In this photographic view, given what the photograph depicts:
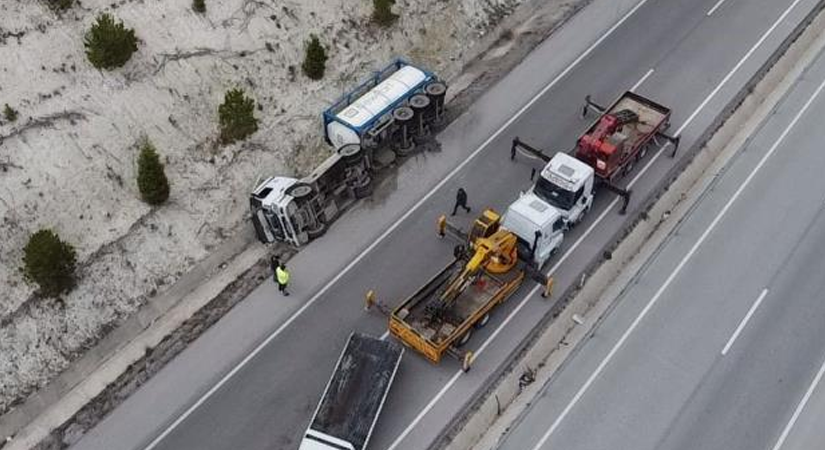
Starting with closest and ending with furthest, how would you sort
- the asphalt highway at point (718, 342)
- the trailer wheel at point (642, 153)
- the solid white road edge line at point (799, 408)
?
the solid white road edge line at point (799, 408) → the asphalt highway at point (718, 342) → the trailer wheel at point (642, 153)

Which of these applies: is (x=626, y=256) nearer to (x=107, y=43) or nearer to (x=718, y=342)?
(x=718, y=342)

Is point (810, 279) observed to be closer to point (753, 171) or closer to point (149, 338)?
point (753, 171)

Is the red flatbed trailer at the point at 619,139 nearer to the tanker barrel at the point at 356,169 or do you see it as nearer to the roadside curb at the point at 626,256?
the roadside curb at the point at 626,256

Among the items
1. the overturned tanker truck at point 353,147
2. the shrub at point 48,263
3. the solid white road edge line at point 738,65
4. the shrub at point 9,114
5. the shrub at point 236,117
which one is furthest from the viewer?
the solid white road edge line at point 738,65

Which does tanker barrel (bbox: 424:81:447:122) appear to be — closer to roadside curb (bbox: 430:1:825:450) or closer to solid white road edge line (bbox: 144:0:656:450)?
solid white road edge line (bbox: 144:0:656:450)

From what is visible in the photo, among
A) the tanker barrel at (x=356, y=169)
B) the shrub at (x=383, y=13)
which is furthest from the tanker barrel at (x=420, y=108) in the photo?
the shrub at (x=383, y=13)

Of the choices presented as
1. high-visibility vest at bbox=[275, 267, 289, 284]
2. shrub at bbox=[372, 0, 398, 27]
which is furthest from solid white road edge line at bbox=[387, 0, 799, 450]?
shrub at bbox=[372, 0, 398, 27]
